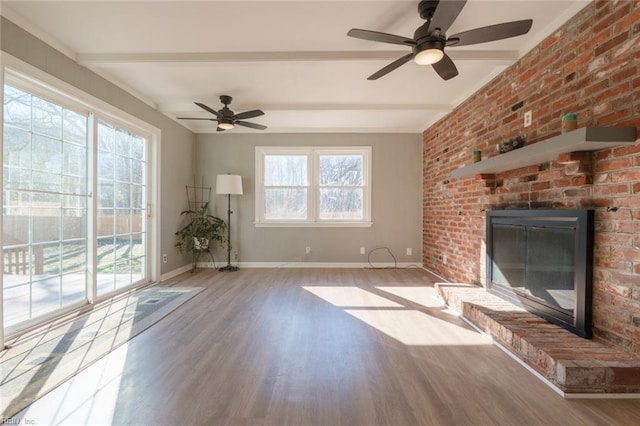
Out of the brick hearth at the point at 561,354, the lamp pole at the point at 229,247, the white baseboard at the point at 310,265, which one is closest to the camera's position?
the brick hearth at the point at 561,354

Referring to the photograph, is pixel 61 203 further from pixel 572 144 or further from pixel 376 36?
pixel 572 144

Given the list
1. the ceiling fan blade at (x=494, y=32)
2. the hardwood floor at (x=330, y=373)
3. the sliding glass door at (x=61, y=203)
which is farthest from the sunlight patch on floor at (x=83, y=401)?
the ceiling fan blade at (x=494, y=32)

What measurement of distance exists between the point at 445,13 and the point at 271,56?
1517 mm

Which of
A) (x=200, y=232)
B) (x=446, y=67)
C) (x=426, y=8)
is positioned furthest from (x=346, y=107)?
(x=200, y=232)

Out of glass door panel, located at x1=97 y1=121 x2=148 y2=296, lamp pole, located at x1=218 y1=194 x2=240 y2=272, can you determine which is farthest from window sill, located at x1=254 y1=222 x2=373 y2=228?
glass door panel, located at x1=97 y1=121 x2=148 y2=296

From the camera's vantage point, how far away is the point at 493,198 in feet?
9.62

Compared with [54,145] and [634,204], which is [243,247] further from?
[634,204]

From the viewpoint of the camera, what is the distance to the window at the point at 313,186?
4.93 metres

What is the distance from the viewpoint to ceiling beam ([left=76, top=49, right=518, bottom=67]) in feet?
8.19

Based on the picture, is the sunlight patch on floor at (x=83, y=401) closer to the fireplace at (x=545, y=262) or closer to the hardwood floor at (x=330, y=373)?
the hardwood floor at (x=330, y=373)

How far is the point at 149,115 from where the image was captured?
145 inches

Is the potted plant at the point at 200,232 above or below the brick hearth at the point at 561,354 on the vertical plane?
above

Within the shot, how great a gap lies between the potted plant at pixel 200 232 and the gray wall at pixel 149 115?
15cm

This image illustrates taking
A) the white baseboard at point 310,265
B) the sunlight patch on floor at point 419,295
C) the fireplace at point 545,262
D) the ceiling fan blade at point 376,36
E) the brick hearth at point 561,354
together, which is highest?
the ceiling fan blade at point 376,36
